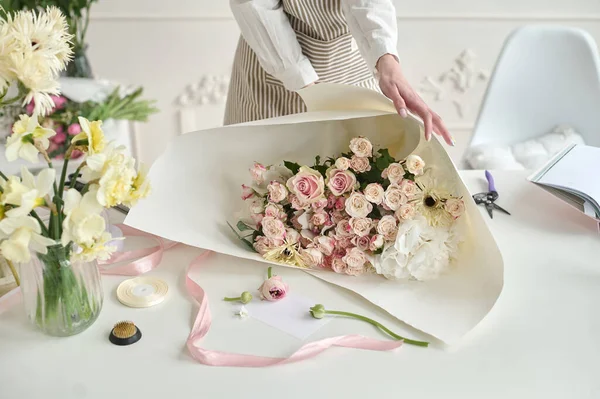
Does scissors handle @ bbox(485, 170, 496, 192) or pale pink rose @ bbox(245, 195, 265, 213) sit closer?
pale pink rose @ bbox(245, 195, 265, 213)

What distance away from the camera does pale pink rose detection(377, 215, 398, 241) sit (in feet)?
3.12

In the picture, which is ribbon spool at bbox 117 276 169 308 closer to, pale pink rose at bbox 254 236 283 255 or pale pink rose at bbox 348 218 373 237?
pale pink rose at bbox 254 236 283 255

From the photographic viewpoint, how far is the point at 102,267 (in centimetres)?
102

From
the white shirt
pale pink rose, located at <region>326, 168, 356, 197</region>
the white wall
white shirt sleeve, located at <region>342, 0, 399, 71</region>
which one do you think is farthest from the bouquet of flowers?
the white wall

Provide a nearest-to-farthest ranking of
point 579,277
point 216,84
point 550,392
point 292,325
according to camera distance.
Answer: point 550,392 < point 292,325 < point 579,277 < point 216,84

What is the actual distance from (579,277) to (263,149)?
597 mm

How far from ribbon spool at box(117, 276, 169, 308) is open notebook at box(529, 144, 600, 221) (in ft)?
2.55

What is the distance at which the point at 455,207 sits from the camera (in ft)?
3.10

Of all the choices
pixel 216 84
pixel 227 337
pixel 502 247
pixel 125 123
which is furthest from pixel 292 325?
pixel 216 84

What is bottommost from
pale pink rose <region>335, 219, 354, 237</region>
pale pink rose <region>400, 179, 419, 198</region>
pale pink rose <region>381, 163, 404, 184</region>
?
pale pink rose <region>335, 219, 354, 237</region>

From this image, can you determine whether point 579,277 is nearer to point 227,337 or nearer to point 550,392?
point 550,392

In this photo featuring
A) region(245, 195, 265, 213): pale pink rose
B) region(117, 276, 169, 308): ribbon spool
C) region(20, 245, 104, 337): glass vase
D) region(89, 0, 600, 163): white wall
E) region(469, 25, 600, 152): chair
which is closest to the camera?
region(20, 245, 104, 337): glass vase

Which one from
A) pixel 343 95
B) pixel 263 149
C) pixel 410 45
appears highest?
pixel 343 95

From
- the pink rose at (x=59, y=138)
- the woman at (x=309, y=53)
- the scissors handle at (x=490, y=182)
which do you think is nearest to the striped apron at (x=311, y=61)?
the woman at (x=309, y=53)
